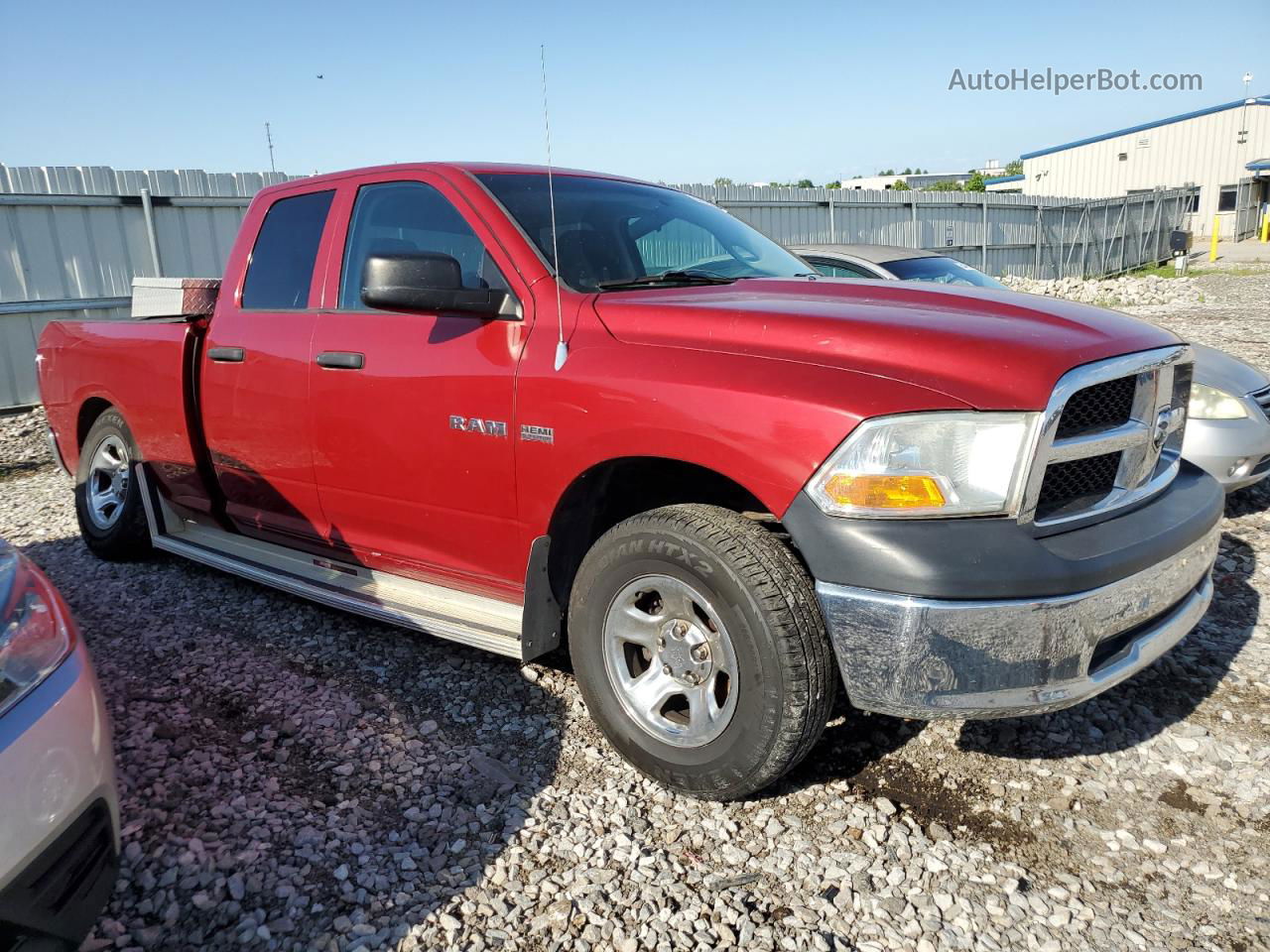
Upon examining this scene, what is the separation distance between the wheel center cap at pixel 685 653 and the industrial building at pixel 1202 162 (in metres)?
50.2

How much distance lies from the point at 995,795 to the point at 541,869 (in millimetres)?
1383

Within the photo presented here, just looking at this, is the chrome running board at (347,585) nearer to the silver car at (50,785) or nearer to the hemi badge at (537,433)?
the hemi badge at (537,433)

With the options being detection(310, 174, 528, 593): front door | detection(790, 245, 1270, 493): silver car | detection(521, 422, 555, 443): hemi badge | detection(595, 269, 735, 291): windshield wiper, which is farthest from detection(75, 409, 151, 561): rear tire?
detection(790, 245, 1270, 493): silver car

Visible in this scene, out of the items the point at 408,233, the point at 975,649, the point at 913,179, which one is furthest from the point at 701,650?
the point at 913,179

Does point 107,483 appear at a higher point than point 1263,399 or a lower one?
lower

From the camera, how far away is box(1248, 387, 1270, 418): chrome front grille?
4938 mm

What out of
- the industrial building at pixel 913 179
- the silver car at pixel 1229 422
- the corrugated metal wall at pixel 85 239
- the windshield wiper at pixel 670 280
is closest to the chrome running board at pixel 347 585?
the windshield wiper at pixel 670 280

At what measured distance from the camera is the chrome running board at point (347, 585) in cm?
320

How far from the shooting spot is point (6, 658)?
6.40ft

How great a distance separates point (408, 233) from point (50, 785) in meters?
2.38

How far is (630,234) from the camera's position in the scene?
3590 millimetres

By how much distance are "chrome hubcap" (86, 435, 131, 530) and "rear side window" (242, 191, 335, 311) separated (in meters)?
1.47

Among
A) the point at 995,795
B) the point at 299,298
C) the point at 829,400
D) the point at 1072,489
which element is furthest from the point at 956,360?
the point at 299,298

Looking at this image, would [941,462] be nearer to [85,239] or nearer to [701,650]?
[701,650]
